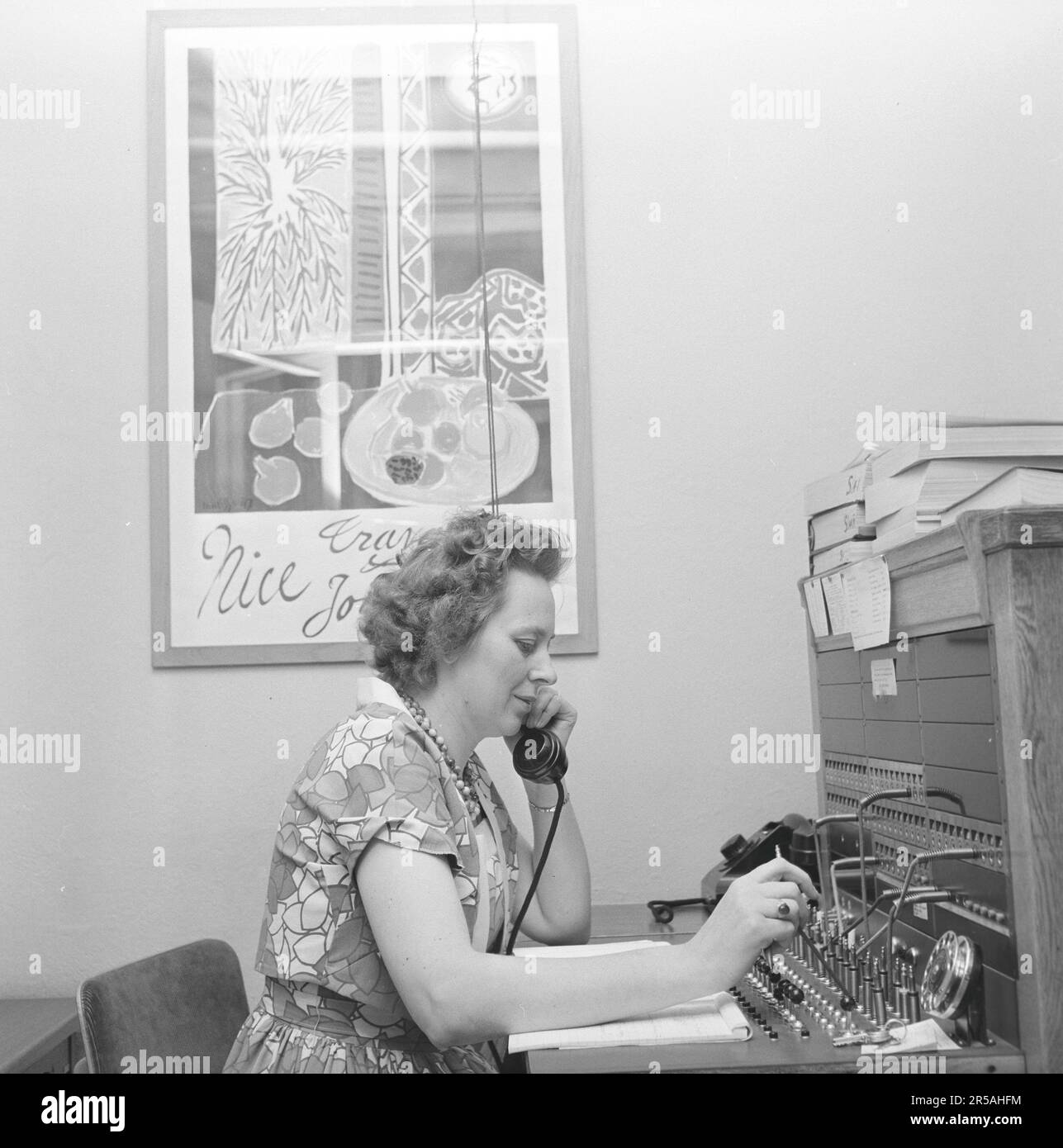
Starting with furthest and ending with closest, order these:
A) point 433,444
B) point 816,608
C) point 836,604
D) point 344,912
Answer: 1. point 433,444
2. point 816,608
3. point 836,604
4. point 344,912

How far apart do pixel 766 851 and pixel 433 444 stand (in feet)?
3.16

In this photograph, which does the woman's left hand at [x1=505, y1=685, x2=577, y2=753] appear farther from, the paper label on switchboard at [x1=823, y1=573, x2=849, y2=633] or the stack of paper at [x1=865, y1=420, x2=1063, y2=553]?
the stack of paper at [x1=865, y1=420, x2=1063, y2=553]

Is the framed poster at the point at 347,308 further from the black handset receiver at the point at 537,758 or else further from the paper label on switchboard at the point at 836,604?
the paper label on switchboard at the point at 836,604

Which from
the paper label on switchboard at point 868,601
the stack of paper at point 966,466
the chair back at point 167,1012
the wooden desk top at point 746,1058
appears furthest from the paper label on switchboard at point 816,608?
the chair back at point 167,1012

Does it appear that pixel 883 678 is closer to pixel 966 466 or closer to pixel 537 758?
pixel 966 466

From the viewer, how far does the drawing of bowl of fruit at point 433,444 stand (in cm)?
228

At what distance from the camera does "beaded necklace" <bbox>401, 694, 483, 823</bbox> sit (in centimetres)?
158

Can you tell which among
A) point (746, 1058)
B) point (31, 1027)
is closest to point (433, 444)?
point (31, 1027)

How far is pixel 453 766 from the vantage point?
1594 millimetres

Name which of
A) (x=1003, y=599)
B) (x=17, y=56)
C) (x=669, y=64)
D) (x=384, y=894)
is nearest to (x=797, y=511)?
(x=669, y=64)

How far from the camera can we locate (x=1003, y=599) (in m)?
1.18

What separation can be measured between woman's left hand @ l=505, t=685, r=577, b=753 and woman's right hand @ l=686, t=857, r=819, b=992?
0.47m

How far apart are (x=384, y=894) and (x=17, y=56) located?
6.24 feet

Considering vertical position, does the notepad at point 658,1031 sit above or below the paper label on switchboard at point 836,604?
below
